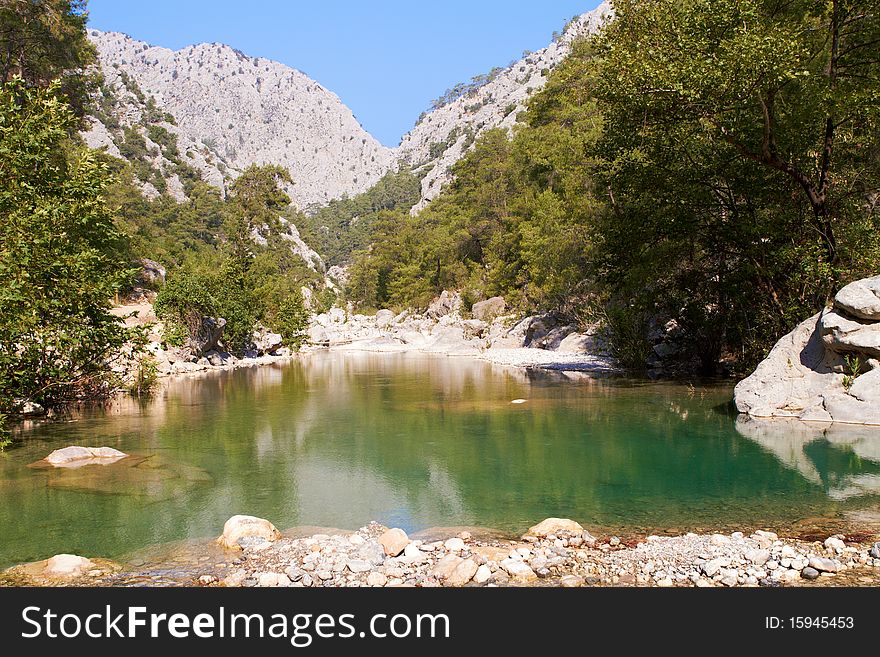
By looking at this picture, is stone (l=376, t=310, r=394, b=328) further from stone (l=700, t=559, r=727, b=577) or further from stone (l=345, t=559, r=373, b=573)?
stone (l=700, t=559, r=727, b=577)

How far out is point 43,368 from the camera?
1379 centimetres

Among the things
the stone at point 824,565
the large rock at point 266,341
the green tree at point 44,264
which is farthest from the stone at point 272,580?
the large rock at point 266,341

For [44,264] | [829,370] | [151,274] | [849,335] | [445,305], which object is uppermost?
[151,274]

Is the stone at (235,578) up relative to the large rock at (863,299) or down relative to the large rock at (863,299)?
down

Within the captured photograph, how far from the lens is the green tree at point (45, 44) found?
2722cm

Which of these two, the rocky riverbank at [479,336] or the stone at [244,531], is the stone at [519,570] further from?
the rocky riverbank at [479,336]

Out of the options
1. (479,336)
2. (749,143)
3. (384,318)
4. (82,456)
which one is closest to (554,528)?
(82,456)

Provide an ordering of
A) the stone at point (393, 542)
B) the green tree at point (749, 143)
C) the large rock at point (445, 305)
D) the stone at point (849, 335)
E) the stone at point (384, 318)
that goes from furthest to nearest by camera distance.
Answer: the stone at point (384, 318) → the large rock at point (445, 305) → the green tree at point (749, 143) → the stone at point (849, 335) → the stone at point (393, 542)

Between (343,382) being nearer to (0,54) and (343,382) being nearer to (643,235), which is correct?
(643,235)

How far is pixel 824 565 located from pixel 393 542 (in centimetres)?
422

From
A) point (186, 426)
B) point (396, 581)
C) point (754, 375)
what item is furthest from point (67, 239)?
point (754, 375)

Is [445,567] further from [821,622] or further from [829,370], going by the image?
[829,370]

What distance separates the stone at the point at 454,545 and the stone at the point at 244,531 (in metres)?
2.08

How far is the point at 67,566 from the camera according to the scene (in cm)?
628
